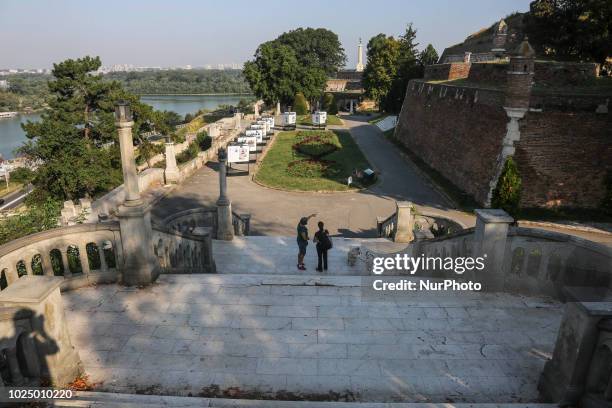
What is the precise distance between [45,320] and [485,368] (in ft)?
15.8

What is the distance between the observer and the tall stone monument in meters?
6.45

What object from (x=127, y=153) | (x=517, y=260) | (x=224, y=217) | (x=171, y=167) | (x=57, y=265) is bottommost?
(x=171, y=167)

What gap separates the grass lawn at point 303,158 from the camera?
21125mm

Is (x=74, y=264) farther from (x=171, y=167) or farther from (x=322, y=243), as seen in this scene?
(x=171, y=167)

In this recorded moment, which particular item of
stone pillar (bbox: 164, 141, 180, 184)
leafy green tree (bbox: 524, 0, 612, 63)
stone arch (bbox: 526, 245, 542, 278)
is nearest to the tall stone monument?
stone arch (bbox: 526, 245, 542, 278)

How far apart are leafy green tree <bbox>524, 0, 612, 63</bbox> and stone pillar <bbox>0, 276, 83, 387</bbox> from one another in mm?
23299

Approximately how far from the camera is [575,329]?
390 centimetres

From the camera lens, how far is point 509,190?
45.9 feet

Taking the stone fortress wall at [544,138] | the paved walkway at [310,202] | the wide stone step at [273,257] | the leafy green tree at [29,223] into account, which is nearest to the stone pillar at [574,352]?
the wide stone step at [273,257]

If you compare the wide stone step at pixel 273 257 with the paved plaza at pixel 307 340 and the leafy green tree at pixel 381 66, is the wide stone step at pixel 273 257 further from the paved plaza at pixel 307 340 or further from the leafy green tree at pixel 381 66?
the leafy green tree at pixel 381 66

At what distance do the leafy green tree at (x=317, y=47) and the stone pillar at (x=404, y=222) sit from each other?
6188 centimetres

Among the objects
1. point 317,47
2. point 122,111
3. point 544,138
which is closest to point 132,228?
point 122,111

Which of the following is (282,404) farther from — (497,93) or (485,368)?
(497,93)

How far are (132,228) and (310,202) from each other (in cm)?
1248
